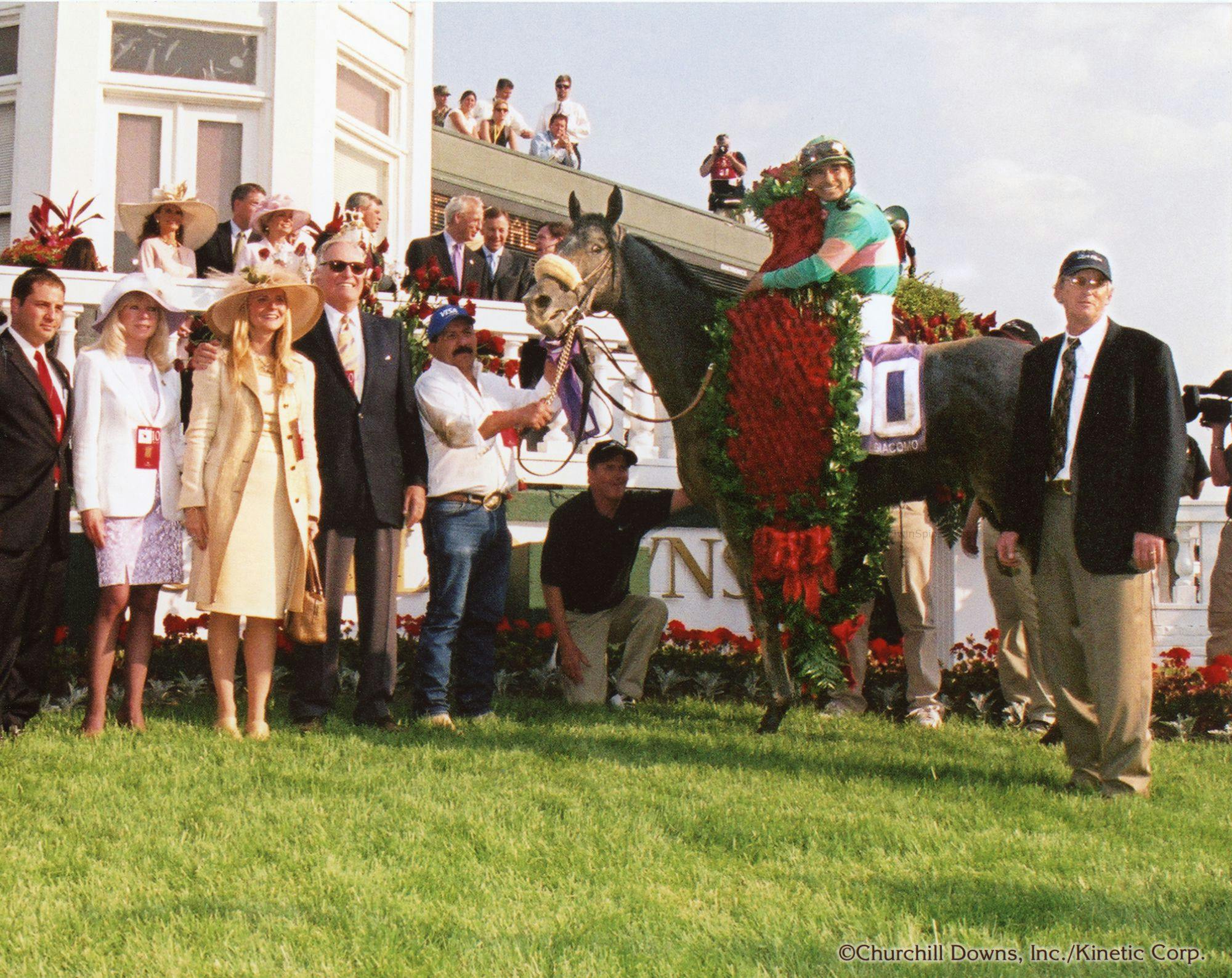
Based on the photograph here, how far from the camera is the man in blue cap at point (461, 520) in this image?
22.6 ft

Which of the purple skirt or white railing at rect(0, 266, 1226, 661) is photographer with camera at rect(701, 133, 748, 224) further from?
the purple skirt

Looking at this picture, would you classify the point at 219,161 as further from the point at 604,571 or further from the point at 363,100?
the point at 604,571

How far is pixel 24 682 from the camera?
20.6ft

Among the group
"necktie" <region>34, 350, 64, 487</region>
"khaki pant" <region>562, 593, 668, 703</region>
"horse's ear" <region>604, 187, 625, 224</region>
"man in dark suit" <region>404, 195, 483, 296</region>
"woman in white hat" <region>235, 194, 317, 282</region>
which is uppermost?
"man in dark suit" <region>404, 195, 483, 296</region>

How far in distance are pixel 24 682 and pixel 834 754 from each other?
376 cm

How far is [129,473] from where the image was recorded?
20.5ft

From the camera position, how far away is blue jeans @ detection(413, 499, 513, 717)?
6.89 m

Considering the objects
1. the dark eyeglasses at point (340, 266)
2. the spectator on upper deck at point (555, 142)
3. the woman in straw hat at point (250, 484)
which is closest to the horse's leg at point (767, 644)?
the woman in straw hat at point (250, 484)

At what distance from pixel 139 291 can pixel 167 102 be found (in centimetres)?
793

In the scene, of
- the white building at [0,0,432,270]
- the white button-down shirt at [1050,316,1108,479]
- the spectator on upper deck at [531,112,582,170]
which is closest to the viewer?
the white button-down shirt at [1050,316,1108,479]

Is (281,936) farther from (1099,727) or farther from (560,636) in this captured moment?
(560,636)

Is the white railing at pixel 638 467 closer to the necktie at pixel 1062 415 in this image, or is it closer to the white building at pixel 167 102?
the necktie at pixel 1062 415

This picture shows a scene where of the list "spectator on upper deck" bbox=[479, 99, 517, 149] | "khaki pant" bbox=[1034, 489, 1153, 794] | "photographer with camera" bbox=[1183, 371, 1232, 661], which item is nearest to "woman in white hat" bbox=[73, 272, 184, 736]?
"khaki pant" bbox=[1034, 489, 1153, 794]

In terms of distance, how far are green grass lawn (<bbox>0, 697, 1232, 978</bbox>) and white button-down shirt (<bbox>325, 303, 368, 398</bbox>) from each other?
1764mm
